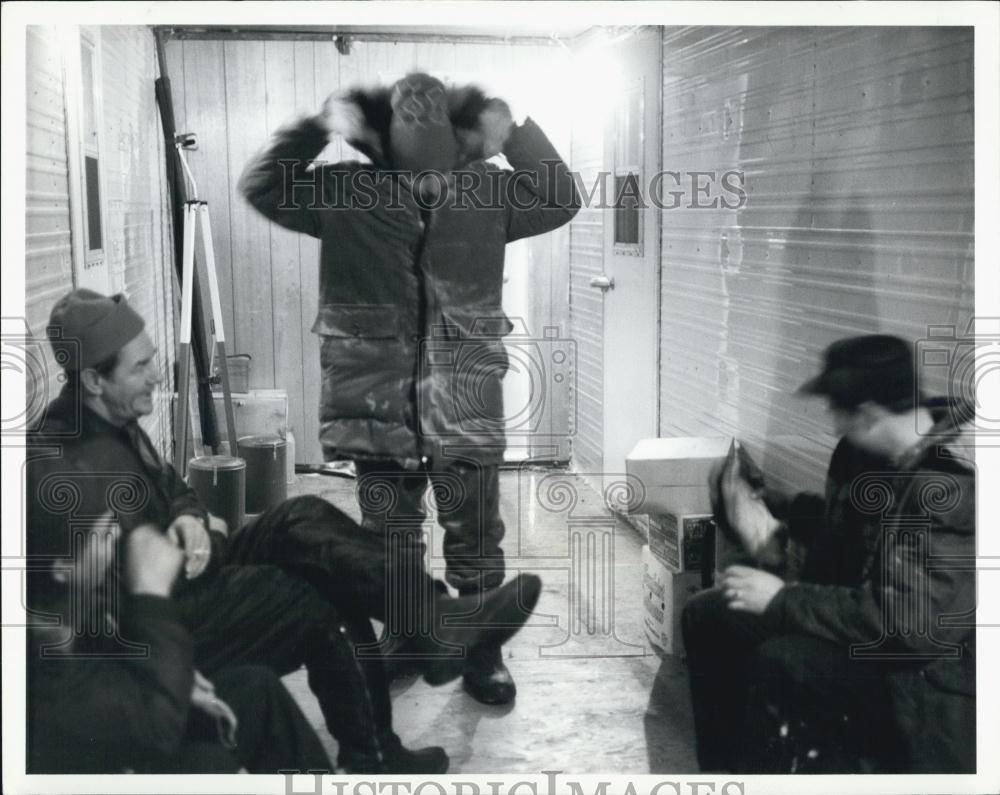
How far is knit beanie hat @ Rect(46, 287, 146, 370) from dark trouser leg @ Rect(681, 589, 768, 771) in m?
1.53

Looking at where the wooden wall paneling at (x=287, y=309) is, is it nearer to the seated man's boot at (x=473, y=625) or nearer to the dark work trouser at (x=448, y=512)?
the dark work trouser at (x=448, y=512)

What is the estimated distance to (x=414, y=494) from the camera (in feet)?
9.10

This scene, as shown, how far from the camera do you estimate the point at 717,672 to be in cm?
280

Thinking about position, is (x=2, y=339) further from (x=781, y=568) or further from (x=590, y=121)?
(x=781, y=568)

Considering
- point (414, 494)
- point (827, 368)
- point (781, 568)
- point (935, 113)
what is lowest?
point (781, 568)

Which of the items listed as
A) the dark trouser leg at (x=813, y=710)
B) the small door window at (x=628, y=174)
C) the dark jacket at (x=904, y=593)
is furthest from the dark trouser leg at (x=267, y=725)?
the small door window at (x=628, y=174)

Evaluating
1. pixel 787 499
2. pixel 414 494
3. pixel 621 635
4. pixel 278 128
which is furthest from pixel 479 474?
pixel 278 128

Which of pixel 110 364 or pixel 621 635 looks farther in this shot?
pixel 621 635

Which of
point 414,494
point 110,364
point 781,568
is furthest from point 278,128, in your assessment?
point 781,568

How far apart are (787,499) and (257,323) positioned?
53.8 inches

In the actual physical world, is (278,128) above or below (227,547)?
above

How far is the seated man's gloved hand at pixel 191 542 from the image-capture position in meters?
2.67

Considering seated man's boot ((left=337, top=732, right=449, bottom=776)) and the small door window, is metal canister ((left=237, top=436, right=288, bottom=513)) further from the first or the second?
the small door window

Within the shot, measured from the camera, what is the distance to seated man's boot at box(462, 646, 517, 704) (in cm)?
279
